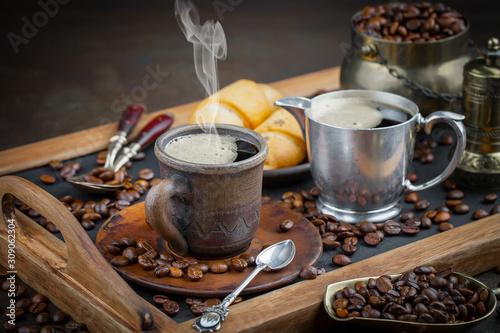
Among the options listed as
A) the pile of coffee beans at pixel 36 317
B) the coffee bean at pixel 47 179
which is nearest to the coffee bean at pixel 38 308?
the pile of coffee beans at pixel 36 317

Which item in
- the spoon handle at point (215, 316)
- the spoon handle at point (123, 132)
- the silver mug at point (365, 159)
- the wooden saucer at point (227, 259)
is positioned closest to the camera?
the spoon handle at point (215, 316)

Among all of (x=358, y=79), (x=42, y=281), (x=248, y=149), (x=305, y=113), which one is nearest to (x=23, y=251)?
(x=42, y=281)

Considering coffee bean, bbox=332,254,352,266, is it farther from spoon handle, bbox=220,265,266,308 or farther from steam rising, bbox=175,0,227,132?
steam rising, bbox=175,0,227,132

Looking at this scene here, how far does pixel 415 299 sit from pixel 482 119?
600 mm

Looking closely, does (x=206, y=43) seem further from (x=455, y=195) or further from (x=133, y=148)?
(x=455, y=195)

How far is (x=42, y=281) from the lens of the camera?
3.88 ft

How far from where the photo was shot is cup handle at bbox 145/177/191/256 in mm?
1085

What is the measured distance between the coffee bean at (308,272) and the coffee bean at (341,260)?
8 centimetres

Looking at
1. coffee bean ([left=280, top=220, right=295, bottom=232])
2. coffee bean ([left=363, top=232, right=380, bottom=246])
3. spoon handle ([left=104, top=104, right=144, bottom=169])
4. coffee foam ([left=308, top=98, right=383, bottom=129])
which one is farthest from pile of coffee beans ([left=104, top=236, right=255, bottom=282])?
spoon handle ([left=104, top=104, right=144, bottom=169])

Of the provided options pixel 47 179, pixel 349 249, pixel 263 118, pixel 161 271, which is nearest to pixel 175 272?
pixel 161 271

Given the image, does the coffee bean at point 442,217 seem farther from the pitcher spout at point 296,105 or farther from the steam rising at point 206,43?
the steam rising at point 206,43

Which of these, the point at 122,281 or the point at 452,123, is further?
the point at 452,123

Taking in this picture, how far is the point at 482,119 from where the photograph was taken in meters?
1.49

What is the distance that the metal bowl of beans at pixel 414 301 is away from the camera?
1019 millimetres
